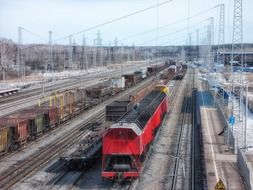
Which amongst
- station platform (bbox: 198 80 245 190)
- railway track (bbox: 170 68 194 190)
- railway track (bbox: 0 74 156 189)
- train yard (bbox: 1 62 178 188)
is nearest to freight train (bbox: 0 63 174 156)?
train yard (bbox: 1 62 178 188)

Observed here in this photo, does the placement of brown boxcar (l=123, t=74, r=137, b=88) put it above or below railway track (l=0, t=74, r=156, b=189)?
above

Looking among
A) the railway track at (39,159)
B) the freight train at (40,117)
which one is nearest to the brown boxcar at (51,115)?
the freight train at (40,117)

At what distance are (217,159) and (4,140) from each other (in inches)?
491

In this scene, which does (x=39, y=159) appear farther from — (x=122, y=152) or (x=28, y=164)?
(x=122, y=152)

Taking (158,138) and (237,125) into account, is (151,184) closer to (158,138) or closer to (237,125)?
(158,138)

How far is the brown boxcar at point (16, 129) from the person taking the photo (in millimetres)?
26797

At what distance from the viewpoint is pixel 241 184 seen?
19.0m

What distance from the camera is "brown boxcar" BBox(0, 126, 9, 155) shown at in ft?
83.0

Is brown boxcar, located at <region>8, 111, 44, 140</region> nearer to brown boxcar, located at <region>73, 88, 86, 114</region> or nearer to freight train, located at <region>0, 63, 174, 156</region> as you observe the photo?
freight train, located at <region>0, 63, 174, 156</region>

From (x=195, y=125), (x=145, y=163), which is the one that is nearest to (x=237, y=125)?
(x=195, y=125)

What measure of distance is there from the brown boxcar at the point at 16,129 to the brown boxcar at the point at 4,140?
552mm

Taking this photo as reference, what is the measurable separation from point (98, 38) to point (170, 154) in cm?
11975

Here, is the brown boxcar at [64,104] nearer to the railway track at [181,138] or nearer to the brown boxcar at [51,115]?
the brown boxcar at [51,115]

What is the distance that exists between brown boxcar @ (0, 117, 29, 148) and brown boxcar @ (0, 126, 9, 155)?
0.55 meters
